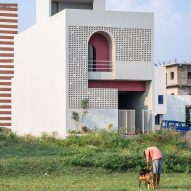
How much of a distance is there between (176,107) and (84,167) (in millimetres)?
33409

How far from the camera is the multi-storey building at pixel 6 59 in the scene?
48969 mm

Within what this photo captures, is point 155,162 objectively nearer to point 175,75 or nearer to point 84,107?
point 84,107

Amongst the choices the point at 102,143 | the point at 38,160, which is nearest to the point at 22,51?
the point at 102,143

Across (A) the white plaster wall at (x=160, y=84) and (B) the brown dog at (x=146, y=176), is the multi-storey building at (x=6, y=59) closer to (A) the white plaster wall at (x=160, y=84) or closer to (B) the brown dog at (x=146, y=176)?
(A) the white plaster wall at (x=160, y=84)

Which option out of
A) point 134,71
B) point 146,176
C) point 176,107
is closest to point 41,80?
point 134,71

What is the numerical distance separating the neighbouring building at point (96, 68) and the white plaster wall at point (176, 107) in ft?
50.8

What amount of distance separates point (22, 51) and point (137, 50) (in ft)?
35.1

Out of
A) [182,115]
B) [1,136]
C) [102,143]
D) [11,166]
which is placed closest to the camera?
[11,166]

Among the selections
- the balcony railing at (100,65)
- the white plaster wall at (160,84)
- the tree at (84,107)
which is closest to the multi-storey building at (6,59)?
the white plaster wall at (160,84)

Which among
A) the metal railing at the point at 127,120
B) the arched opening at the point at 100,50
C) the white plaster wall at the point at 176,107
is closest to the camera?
the metal railing at the point at 127,120

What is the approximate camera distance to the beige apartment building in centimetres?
6975

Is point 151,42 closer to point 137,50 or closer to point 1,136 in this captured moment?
point 137,50

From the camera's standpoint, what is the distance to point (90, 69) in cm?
3628

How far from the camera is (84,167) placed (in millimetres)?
23859
